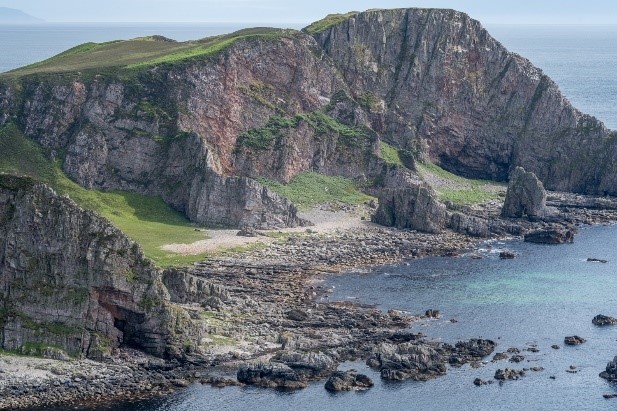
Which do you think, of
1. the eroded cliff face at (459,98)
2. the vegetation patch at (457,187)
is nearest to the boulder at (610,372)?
the vegetation patch at (457,187)

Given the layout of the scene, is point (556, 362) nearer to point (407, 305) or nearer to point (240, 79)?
point (407, 305)

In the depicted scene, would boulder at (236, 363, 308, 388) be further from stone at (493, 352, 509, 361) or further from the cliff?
the cliff

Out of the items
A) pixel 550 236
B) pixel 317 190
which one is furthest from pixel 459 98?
pixel 550 236

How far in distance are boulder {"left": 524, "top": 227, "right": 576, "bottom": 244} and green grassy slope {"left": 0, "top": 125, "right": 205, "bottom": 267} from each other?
39875 mm

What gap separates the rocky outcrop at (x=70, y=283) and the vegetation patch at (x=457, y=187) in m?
74.2

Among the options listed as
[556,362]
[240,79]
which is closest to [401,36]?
[240,79]

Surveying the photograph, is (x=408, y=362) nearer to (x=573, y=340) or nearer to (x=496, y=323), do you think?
(x=496, y=323)

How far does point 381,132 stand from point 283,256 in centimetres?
4799

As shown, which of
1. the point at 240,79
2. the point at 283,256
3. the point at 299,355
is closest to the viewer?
the point at 299,355

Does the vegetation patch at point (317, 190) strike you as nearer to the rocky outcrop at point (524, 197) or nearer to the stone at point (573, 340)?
the rocky outcrop at point (524, 197)

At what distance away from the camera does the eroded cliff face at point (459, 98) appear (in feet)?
609

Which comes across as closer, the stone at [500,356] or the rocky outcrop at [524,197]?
the stone at [500,356]

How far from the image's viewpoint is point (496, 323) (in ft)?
394

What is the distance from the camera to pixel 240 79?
6801 inches
